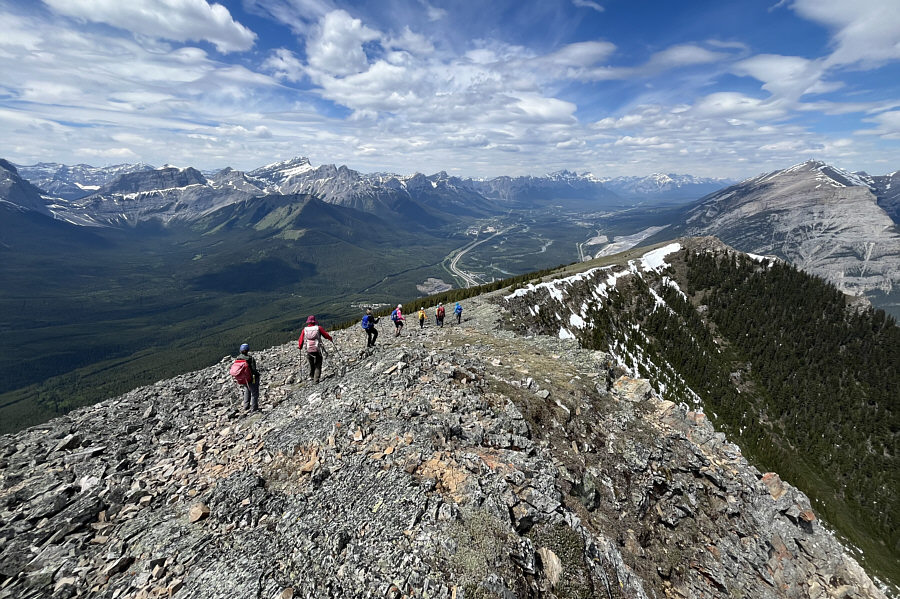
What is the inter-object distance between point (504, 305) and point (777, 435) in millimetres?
73136

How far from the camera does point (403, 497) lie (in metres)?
10.6

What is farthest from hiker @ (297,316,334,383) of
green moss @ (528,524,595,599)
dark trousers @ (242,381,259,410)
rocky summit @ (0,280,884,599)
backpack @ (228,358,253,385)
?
green moss @ (528,524,595,599)

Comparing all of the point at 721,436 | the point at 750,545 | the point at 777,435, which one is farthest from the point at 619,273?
the point at 750,545

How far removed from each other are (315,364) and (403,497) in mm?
11272

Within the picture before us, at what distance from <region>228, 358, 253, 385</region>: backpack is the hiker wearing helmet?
132mm

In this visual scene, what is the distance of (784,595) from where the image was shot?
15109 millimetres

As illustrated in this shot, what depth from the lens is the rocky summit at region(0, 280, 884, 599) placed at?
9125 millimetres

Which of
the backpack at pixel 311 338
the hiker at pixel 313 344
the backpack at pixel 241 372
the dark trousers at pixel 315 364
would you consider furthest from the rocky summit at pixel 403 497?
the backpack at pixel 311 338

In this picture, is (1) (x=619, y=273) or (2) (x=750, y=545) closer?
(2) (x=750, y=545)

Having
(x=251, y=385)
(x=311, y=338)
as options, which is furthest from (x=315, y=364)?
(x=251, y=385)

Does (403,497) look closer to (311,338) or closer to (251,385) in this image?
(251,385)

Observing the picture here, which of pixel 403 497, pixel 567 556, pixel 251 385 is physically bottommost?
pixel 567 556

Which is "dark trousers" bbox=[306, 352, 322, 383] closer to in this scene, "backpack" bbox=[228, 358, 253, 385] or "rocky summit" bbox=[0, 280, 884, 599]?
"rocky summit" bbox=[0, 280, 884, 599]

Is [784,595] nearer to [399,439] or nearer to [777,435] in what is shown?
[399,439]
